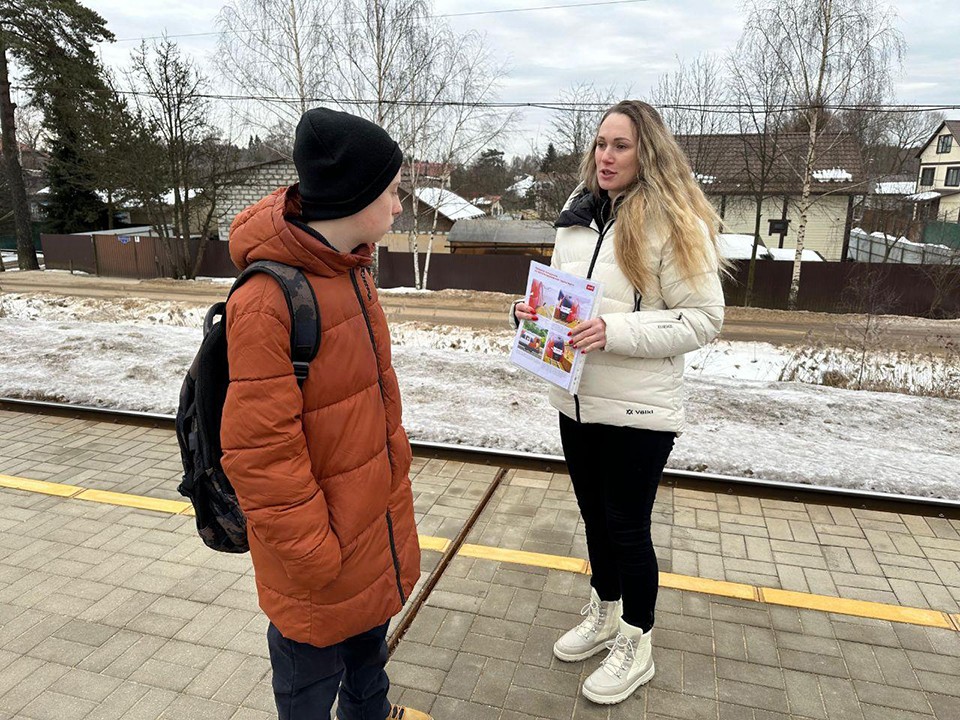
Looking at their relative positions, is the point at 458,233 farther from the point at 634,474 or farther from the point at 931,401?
the point at 634,474

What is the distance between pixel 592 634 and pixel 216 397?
Result: 1.97 metres

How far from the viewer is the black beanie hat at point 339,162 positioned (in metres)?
1.56

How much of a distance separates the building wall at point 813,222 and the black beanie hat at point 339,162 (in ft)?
93.0

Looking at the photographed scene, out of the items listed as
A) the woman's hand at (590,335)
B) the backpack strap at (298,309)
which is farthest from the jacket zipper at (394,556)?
the woman's hand at (590,335)

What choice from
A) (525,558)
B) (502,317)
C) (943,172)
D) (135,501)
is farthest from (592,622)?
(943,172)

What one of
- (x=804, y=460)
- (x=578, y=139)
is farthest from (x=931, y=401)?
(x=578, y=139)

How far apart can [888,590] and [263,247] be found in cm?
340

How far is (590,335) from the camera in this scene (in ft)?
7.18

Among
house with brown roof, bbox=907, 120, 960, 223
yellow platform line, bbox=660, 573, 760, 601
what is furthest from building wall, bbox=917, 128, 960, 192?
yellow platform line, bbox=660, 573, 760, 601

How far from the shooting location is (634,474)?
231cm

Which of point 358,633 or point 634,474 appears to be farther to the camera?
point 634,474

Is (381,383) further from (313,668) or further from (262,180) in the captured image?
(262,180)

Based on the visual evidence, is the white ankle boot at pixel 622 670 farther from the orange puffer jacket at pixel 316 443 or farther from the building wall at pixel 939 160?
the building wall at pixel 939 160

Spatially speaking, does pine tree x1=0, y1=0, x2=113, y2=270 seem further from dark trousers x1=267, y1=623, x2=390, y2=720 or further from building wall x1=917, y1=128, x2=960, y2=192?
building wall x1=917, y1=128, x2=960, y2=192
